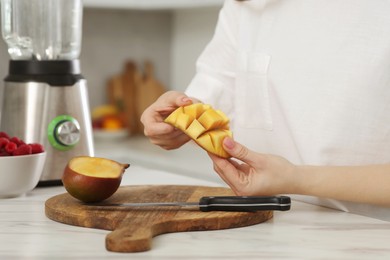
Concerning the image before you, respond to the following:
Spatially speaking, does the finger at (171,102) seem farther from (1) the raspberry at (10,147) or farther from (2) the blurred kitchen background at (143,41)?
(2) the blurred kitchen background at (143,41)

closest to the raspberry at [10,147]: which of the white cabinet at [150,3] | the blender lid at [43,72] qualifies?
the blender lid at [43,72]

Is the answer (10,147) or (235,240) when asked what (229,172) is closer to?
(235,240)

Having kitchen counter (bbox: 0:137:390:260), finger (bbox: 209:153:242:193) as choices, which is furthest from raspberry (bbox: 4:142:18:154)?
finger (bbox: 209:153:242:193)

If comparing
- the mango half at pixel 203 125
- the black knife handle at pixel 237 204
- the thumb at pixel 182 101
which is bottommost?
the black knife handle at pixel 237 204

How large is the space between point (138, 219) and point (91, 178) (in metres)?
0.16

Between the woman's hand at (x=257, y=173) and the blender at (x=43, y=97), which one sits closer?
the woman's hand at (x=257, y=173)

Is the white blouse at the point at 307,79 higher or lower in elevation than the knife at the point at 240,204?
higher

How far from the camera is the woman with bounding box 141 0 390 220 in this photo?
4.11 ft

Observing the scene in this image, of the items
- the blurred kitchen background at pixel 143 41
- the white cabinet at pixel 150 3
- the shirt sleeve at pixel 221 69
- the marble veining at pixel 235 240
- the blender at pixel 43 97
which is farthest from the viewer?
the blurred kitchen background at pixel 143 41

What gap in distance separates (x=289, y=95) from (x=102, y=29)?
1834 millimetres

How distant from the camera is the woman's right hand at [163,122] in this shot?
1391mm

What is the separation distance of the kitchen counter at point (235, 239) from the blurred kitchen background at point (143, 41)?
6.30 ft

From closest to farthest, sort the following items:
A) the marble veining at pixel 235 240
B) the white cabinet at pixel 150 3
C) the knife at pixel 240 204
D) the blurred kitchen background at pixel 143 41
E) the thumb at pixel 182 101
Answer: the marble veining at pixel 235 240, the knife at pixel 240 204, the thumb at pixel 182 101, the white cabinet at pixel 150 3, the blurred kitchen background at pixel 143 41

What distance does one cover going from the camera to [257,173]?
125 cm
